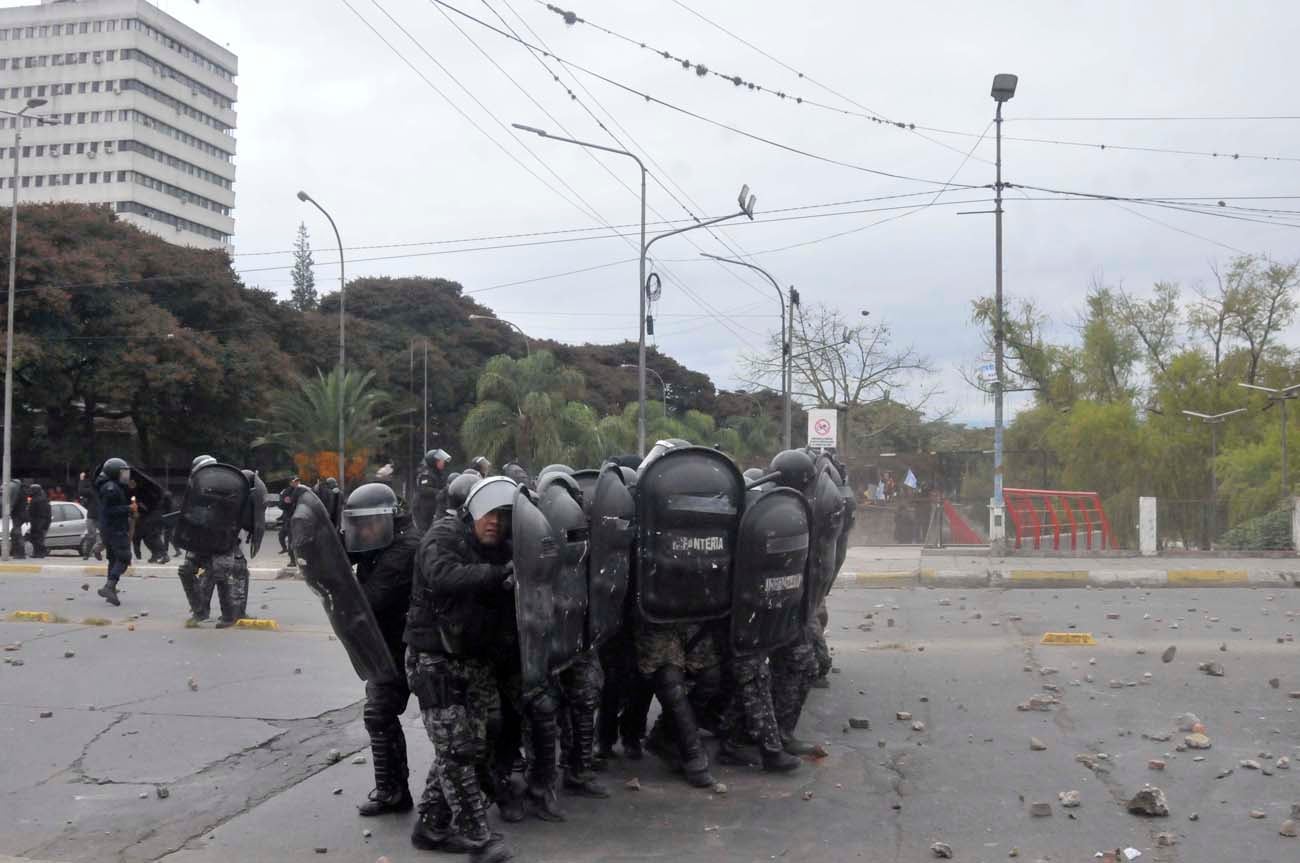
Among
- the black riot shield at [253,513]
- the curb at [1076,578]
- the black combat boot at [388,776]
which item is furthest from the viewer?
the curb at [1076,578]

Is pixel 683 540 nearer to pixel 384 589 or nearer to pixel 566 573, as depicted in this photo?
pixel 566 573

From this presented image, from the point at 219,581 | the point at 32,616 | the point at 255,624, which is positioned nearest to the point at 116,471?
the point at 32,616

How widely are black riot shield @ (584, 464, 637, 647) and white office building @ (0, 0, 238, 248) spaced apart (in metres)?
73.2

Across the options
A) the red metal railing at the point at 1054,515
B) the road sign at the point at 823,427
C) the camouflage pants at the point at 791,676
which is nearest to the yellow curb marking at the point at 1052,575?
the red metal railing at the point at 1054,515

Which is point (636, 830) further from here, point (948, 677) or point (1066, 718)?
point (948, 677)

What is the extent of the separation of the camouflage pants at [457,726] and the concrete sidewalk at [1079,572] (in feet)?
39.9

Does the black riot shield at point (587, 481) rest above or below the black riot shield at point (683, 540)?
above

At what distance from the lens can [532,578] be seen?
4.99 m

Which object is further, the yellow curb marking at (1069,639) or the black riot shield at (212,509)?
the black riot shield at (212,509)

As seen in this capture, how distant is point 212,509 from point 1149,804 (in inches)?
353

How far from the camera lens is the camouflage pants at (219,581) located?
11961mm

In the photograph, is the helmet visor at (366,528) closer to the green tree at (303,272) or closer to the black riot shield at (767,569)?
the black riot shield at (767,569)

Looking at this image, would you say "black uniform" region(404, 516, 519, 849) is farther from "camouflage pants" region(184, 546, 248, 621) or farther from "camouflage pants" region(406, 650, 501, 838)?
"camouflage pants" region(184, 546, 248, 621)

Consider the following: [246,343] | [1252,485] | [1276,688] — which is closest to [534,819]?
[1276,688]
